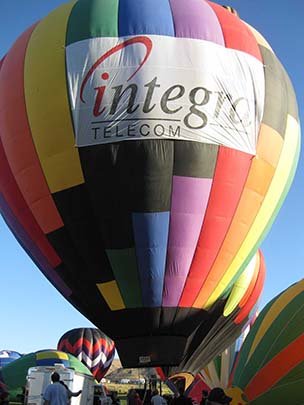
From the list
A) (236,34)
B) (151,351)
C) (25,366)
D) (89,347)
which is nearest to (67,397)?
(151,351)

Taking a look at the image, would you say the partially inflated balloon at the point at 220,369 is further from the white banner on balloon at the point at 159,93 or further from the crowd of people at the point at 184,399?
the white banner on balloon at the point at 159,93

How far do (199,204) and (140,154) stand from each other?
1.13 metres

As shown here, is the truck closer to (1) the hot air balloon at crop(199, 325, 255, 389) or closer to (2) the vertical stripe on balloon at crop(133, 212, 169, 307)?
(2) the vertical stripe on balloon at crop(133, 212, 169, 307)

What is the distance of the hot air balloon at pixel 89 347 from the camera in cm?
2231

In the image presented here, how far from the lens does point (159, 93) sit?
8656 millimetres

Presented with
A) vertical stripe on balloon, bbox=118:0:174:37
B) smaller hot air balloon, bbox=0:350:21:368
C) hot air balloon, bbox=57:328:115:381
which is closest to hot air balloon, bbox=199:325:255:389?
vertical stripe on balloon, bbox=118:0:174:37

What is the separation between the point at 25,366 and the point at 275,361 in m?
10.7

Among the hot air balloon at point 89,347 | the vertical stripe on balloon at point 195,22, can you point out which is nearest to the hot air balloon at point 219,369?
the vertical stripe on balloon at point 195,22

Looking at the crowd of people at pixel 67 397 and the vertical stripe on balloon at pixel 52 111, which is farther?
the vertical stripe on balloon at pixel 52 111

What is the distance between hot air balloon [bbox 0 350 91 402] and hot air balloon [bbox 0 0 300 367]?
7.01 m

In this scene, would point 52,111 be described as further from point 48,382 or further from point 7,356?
point 7,356

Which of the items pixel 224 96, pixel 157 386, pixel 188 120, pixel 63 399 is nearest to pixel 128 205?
pixel 188 120

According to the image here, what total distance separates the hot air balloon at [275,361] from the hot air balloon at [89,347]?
14797 millimetres

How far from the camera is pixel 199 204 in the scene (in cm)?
879
